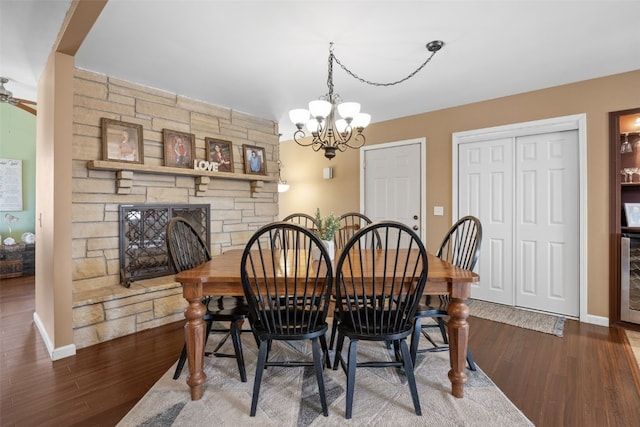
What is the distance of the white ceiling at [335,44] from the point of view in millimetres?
1961

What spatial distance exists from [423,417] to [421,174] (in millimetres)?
2953

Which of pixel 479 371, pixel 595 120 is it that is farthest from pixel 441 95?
pixel 479 371

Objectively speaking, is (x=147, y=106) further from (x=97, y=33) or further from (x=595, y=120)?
(x=595, y=120)

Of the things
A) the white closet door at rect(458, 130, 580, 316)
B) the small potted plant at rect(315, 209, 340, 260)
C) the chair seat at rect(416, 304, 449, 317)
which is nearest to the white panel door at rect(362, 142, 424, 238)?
the white closet door at rect(458, 130, 580, 316)

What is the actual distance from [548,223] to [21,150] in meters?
7.76

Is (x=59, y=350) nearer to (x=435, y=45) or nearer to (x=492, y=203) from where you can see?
(x=435, y=45)

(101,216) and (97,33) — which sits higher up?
(97,33)

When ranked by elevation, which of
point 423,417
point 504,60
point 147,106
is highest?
point 504,60

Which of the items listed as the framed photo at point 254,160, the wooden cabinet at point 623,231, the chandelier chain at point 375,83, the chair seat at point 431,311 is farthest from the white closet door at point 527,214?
the framed photo at point 254,160

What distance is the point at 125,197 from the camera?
3.00 meters

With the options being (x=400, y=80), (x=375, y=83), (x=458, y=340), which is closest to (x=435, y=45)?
(x=400, y=80)

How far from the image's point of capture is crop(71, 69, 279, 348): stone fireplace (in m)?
2.71

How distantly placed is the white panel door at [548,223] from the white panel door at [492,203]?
3.6 inches

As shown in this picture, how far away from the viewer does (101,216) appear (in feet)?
9.37
